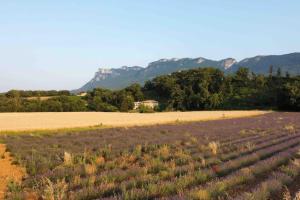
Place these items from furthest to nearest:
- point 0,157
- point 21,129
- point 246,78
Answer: point 246,78
point 21,129
point 0,157

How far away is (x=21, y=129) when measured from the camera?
3653cm

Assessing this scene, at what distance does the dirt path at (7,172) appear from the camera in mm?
12223

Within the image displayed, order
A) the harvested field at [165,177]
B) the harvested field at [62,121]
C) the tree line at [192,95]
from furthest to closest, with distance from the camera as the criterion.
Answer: the tree line at [192,95] < the harvested field at [62,121] < the harvested field at [165,177]

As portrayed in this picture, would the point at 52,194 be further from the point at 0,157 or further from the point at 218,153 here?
the point at 0,157

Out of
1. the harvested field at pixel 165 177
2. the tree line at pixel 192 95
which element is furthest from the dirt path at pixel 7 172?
the tree line at pixel 192 95

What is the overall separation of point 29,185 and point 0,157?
805 centimetres

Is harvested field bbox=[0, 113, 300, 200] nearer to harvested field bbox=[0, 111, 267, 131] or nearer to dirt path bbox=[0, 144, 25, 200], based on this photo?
dirt path bbox=[0, 144, 25, 200]

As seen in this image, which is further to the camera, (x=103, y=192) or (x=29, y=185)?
(x=29, y=185)

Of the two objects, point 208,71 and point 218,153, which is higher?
point 208,71

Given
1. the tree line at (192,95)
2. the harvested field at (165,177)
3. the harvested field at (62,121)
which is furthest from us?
the tree line at (192,95)

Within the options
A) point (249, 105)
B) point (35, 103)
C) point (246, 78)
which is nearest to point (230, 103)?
point (249, 105)

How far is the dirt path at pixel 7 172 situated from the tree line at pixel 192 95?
5721 centimetres

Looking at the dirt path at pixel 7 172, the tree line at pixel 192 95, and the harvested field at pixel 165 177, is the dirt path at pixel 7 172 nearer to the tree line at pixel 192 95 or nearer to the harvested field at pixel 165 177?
the harvested field at pixel 165 177

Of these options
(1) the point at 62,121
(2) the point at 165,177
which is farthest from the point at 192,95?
(2) the point at 165,177
